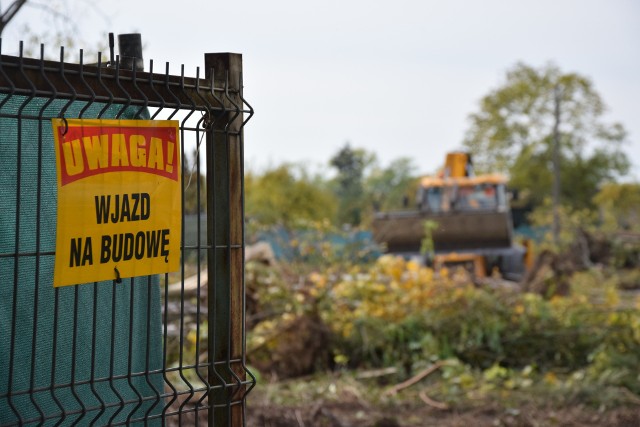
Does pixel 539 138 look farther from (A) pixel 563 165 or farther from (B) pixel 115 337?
(B) pixel 115 337

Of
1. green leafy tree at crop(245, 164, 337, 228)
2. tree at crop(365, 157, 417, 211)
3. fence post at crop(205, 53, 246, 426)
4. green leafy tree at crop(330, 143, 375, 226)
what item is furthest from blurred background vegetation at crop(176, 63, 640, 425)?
tree at crop(365, 157, 417, 211)

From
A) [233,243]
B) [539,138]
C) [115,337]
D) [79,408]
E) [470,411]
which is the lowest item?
[470,411]

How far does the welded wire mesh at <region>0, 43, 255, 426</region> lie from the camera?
3357 mm

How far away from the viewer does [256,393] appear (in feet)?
29.7

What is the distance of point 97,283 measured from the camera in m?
3.68

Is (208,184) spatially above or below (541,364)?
above

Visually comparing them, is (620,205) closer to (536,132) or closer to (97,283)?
(536,132)

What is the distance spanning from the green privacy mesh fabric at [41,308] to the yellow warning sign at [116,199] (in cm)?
8

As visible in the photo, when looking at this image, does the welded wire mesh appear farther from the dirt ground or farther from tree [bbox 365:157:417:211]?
tree [bbox 365:157:417:211]

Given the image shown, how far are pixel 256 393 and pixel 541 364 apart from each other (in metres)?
3.15

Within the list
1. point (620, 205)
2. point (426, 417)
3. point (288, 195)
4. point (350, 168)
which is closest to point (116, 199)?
point (426, 417)

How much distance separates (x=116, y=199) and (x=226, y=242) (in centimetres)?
64

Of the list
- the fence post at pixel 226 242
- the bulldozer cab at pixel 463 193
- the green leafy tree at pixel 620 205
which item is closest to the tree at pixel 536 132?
the green leafy tree at pixel 620 205

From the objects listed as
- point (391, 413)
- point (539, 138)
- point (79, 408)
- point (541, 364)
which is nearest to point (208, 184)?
point (79, 408)
